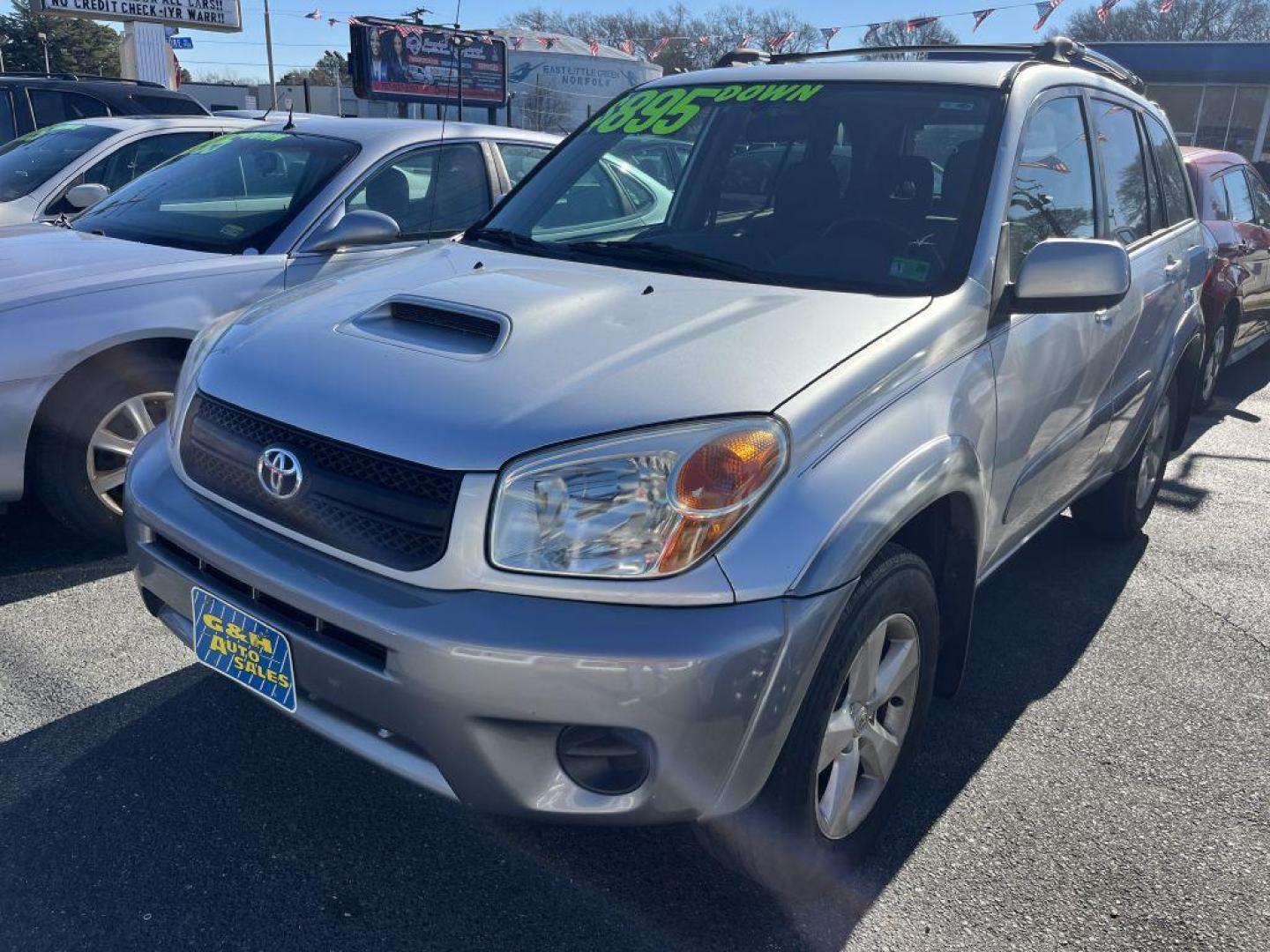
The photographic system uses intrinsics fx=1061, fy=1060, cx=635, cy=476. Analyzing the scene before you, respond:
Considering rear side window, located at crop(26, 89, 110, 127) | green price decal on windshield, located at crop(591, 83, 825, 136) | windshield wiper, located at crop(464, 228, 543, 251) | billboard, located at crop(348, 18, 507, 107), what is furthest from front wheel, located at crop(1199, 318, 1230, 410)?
billboard, located at crop(348, 18, 507, 107)

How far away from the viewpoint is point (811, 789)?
2.12 meters

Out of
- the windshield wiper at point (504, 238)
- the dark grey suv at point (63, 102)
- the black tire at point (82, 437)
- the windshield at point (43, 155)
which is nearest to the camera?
the windshield wiper at point (504, 238)

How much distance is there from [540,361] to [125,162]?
530 cm

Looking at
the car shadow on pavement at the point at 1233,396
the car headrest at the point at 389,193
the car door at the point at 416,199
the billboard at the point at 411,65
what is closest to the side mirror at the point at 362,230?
the car door at the point at 416,199

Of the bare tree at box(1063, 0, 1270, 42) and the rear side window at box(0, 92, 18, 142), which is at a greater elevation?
the bare tree at box(1063, 0, 1270, 42)

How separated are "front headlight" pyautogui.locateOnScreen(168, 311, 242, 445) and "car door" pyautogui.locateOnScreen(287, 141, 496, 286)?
1.54m

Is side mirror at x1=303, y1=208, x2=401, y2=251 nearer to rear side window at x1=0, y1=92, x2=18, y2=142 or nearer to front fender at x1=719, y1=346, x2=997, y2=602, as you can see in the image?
front fender at x1=719, y1=346, x2=997, y2=602

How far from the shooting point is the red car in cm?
632

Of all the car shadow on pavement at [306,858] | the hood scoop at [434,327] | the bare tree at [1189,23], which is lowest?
the car shadow on pavement at [306,858]

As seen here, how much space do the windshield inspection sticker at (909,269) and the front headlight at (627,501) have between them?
904mm

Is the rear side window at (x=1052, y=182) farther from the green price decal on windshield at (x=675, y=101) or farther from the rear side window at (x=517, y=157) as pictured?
the rear side window at (x=517, y=157)

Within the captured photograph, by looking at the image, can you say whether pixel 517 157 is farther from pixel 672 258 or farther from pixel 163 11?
pixel 163 11

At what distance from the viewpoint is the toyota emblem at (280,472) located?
7.07ft

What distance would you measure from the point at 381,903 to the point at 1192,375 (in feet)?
13.7
